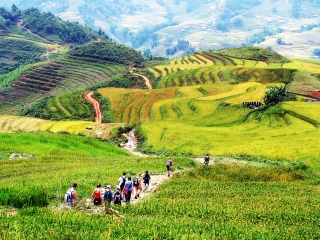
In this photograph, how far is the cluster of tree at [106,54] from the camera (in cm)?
18525

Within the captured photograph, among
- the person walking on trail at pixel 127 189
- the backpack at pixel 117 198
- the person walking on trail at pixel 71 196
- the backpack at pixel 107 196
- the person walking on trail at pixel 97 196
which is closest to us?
the person walking on trail at pixel 71 196

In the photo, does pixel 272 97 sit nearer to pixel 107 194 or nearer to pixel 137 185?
pixel 137 185

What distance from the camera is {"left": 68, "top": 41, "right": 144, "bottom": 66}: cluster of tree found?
185250mm

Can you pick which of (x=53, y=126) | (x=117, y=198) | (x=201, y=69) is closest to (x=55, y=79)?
(x=201, y=69)

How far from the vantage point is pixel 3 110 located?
139 m

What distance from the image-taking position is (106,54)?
187250mm

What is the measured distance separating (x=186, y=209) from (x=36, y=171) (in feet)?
62.9

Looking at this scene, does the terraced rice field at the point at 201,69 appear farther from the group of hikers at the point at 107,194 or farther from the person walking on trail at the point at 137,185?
Result: the group of hikers at the point at 107,194

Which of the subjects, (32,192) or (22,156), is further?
(22,156)

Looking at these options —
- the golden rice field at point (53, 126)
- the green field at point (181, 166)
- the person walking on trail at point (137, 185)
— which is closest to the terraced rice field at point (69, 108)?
the green field at point (181, 166)

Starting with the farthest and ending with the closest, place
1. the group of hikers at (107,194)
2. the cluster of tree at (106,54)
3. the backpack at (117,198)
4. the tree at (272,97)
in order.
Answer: the cluster of tree at (106,54), the tree at (272,97), the backpack at (117,198), the group of hikers at (107,194)

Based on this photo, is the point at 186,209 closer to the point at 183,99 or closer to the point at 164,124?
the point at 164,124

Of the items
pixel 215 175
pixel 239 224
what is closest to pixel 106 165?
pixel 215 175

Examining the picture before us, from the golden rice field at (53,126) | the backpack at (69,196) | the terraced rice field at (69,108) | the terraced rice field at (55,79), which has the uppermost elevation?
the terraced rice field at (55,79)
